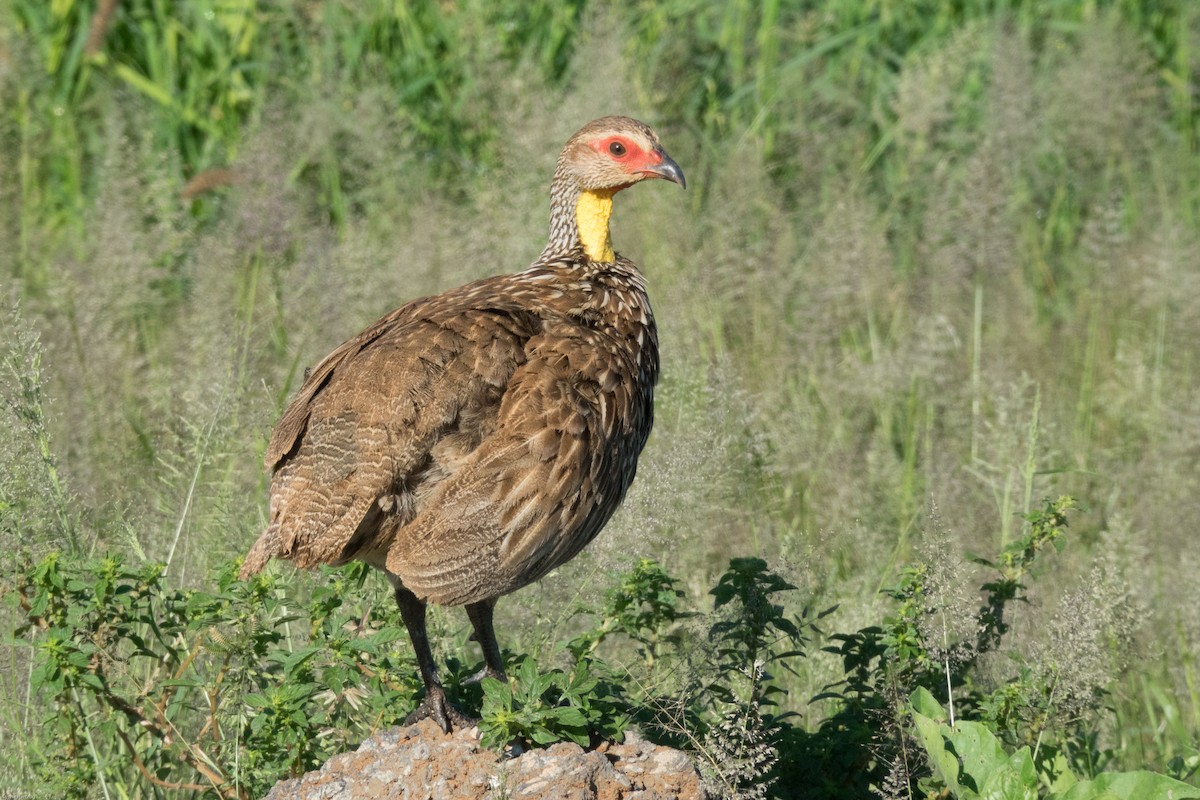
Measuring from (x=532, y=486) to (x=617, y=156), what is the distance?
156 cm

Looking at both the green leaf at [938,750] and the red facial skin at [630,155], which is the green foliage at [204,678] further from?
the red facial skin at [630,155]

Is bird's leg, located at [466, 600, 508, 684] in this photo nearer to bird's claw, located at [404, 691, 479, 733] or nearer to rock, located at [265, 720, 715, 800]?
bird's claw, located at [404, 691, 479, 733]

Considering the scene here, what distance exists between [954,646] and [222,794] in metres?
1.91

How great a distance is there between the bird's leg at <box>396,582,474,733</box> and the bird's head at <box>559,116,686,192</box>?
162 centimetres

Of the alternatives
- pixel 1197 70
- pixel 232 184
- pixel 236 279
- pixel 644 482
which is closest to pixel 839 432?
pixel 644 482

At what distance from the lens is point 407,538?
13.0 ft

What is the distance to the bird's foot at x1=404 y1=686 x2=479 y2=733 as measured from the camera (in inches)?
159

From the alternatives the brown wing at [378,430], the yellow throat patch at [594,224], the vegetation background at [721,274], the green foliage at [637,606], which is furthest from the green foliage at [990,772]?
the yellow throat patch at [594,224]

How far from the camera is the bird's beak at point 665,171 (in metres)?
5.18

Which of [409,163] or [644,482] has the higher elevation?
[409,163]

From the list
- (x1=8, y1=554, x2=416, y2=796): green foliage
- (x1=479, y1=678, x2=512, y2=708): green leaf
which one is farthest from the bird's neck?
(x1=479, y1=678, x2=512, y2=708): green leaf

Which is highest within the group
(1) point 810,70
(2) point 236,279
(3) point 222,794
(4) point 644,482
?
(1) point 810,70

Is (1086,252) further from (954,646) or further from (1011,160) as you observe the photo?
(954,646)

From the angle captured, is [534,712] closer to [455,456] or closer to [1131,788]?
[455,456]
